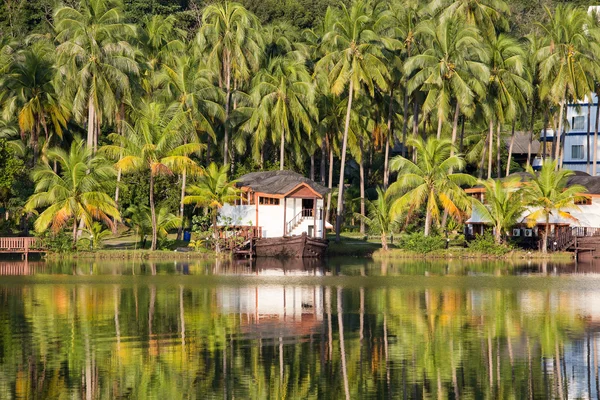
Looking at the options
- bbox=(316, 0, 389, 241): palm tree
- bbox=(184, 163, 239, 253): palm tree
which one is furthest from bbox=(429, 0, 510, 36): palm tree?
bbox=(184, 163, 239, 253): palm tree

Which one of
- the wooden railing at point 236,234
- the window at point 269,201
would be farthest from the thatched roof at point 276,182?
the wooden railing at point 236,234

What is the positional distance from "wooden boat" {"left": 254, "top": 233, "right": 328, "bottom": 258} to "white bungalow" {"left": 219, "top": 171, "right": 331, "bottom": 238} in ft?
6.84

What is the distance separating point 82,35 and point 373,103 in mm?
22292

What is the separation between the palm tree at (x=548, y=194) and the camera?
66.9 m

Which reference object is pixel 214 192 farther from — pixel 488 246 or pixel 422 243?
pixel 488 246

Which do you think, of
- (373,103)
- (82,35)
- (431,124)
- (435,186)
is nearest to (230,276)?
(435,186)

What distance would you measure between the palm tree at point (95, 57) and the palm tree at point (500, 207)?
77.5 feet

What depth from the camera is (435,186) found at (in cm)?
6619

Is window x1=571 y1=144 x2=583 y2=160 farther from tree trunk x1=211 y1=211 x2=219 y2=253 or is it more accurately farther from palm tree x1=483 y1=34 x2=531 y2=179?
tree trunk x1=211 y1=211 x2=219 y2=253

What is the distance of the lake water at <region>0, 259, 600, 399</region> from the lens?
1006 inches

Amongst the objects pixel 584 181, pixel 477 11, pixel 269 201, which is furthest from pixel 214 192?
pixel 584 181

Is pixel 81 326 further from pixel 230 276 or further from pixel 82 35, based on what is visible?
pixel 82 35

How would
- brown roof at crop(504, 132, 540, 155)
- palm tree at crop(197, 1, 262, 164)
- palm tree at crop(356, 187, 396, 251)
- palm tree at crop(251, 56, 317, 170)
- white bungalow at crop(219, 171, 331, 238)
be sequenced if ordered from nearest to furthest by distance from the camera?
palm tree at crop(356, 187, 396, 251), white bungalow at crop(219, 171, 331, 238), palm tree at crop(251, 56, 317, 170), palm tree at crop(197, 1, 262, 164), brown roof at crop(504, 132, 540, 155)

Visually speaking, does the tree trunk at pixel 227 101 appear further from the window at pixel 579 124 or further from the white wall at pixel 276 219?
the window at pixel 579 124
